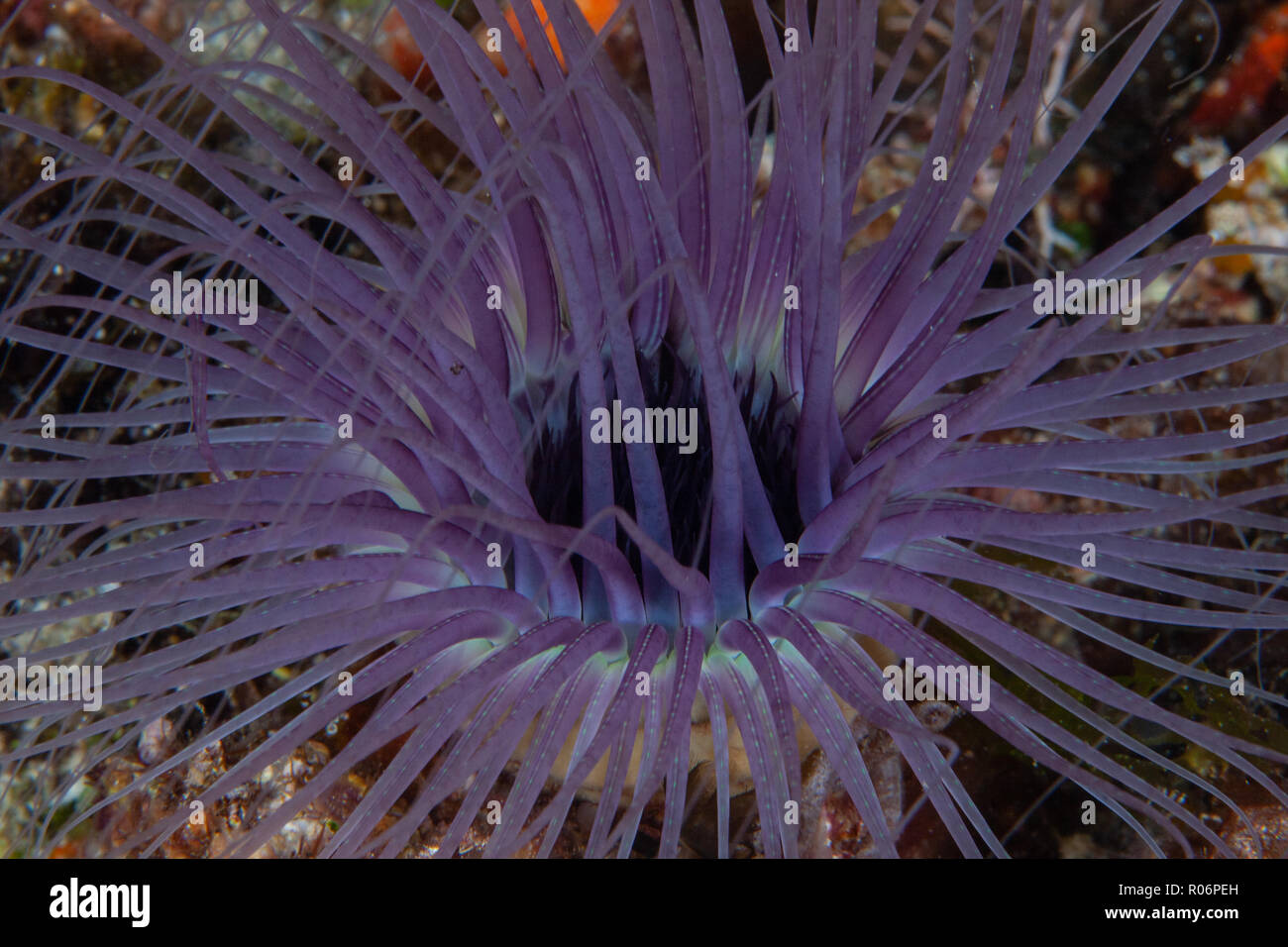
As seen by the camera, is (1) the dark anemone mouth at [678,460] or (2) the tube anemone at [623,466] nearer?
(2) the tube anemone at [623,466]

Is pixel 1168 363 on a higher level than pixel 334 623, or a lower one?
higher

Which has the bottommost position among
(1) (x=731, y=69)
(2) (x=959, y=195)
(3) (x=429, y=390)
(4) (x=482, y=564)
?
(4) (x=482, y=564)

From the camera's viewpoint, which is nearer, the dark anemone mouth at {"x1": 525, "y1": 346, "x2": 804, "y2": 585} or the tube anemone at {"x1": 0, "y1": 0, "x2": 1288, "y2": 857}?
the tube anemone at {"x1": 0, "y1": 0, "x2": 1288, "y2": 857}

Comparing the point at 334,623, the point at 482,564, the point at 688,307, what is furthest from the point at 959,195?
the point at 334,623

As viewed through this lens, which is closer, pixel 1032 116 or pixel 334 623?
pixel 334 623
